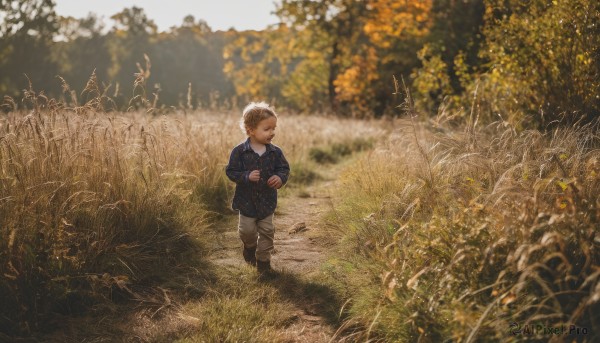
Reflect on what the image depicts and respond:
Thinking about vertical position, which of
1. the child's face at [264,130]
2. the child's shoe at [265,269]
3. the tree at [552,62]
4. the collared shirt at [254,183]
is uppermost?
the tree at [552,62]

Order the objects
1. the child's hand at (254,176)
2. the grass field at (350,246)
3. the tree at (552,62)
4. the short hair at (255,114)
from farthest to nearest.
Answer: the tree at (552,62) → the short hair at (255,114) → the child's hand at (254,176) → the grass field at (350,246)

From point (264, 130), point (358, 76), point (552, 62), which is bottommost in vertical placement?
point (264, 130)

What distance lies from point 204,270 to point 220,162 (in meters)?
2.59

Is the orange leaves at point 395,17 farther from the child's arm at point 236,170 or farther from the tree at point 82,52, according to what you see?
the tree at point 82,52

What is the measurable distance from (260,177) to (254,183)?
0.10m

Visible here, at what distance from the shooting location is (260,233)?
149 inches

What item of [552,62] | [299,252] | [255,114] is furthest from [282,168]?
[552,62]

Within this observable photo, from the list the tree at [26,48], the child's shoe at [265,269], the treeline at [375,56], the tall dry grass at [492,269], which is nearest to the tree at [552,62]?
the treeline at [375,56]

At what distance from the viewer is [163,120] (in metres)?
4.98

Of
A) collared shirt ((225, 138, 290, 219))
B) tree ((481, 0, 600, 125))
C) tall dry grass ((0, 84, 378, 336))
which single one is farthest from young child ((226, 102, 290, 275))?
tree ((481, 0, 600, 125))

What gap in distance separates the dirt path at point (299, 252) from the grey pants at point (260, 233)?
8.2 inches

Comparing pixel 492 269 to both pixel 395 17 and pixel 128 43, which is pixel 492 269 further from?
pixel 128 43

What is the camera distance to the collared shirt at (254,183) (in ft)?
12.3

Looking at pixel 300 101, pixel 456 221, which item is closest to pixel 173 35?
pixel 300 101
